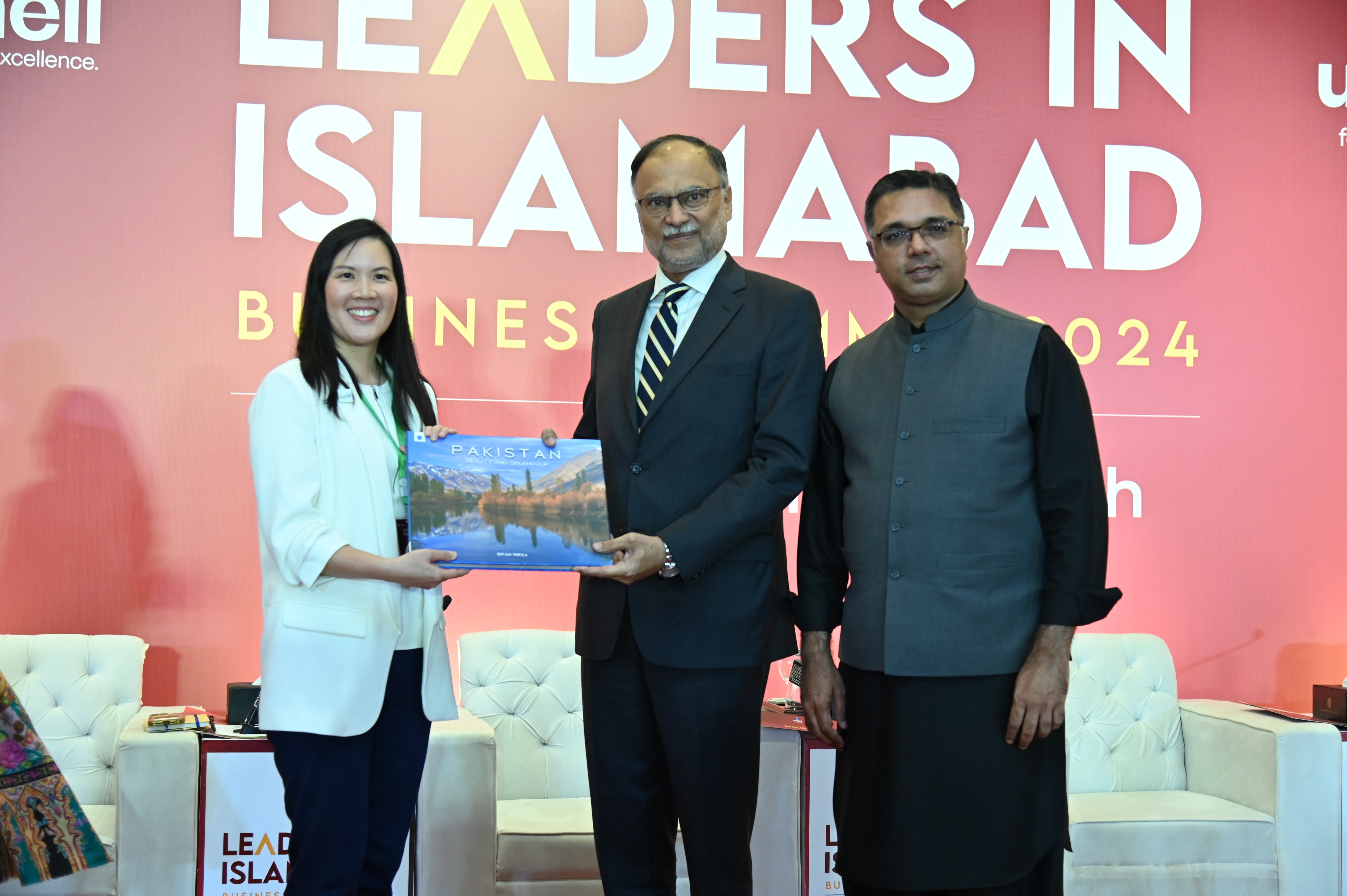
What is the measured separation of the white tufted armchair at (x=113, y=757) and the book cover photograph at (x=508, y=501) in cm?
174

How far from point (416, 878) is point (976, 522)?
7.20ft

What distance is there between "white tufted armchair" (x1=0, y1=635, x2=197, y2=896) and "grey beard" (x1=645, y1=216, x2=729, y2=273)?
2158mm

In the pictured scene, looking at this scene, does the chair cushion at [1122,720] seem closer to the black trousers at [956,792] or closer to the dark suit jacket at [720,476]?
the black trousers at [956,792]

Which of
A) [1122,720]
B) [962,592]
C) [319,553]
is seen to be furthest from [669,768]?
[1122,720]

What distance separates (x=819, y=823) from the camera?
12.2ft

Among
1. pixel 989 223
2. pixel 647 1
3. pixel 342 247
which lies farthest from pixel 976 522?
pixel 647 1

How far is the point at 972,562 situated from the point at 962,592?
64mm

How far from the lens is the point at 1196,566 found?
4.74m

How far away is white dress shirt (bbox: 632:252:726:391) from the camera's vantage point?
2486 millimetres

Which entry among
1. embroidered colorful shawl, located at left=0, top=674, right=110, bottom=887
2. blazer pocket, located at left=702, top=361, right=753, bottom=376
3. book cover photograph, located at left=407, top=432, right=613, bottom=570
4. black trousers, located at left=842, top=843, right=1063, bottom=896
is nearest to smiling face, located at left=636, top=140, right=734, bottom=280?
blazer pocket, located at left=702, top=361, right=753, bottom=376

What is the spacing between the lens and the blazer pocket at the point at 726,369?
7.85 feet

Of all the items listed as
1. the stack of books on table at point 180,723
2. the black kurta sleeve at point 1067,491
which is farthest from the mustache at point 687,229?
the stack of books on table at point 180,723

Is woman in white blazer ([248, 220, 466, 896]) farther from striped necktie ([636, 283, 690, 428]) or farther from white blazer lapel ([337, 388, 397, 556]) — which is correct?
striped necktie ([636, 283, 690, 428])

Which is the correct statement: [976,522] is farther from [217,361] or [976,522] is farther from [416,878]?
[217,361]
